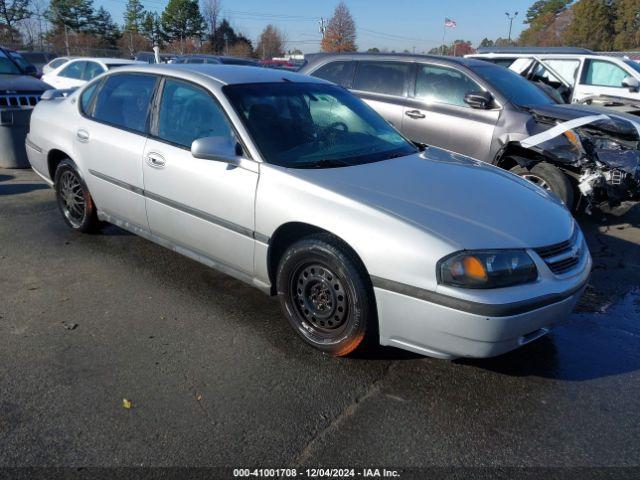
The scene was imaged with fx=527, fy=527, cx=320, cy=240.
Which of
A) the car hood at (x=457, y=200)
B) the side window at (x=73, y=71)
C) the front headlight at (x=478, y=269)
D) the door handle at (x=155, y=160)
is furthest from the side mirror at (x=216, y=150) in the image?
the side window at (x=73, y=71)

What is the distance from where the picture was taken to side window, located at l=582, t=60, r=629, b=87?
1021 cm

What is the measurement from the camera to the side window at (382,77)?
6.89m

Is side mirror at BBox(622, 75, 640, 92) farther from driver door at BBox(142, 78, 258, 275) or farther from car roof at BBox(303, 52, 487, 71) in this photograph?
driver door at BBox(142, 78, 258, 275)

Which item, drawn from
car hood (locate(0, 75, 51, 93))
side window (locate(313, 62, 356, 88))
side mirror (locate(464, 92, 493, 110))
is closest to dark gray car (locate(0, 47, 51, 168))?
car hood (locate(0, 75, 51, 93))

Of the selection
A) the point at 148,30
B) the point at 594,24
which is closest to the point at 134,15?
the point at 148,30

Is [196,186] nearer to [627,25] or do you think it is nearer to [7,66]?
[7,66]

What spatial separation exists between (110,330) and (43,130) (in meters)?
2.63

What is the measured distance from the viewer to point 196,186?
11.6 ft

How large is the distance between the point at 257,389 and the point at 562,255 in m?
1.83

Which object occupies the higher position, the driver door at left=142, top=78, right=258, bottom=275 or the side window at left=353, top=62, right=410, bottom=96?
the side window at left=353, top=62, right=410, bottom=96

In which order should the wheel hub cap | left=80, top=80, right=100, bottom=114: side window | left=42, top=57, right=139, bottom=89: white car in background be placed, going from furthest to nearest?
left=42, top=57, right=139, bottom=89: white car in background
left=80, top=80, right=100, bottom=114: side window
the wheel hub cap

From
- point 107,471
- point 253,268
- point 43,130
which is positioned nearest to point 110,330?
point 253,268

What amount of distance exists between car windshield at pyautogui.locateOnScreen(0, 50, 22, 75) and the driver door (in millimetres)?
6851

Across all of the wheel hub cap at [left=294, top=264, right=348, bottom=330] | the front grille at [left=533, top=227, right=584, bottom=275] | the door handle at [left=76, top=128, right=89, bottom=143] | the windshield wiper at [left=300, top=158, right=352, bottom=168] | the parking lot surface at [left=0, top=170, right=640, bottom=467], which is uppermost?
the windshield wiper at [left=300, top=158, right=352, bottom=168]
